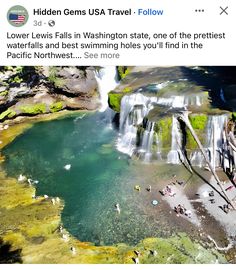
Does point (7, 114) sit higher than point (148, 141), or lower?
higher

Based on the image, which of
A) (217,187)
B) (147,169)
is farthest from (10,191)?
(217,187)

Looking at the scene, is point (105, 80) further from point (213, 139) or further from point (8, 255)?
point (8, 255)

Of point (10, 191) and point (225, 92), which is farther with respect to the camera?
point (225, 92)

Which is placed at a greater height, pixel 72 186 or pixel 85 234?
pixel 72 186

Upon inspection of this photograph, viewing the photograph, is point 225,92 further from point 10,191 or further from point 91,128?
point 10,191

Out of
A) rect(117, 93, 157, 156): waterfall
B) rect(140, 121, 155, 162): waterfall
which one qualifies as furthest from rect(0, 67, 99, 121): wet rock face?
rect(140, 121, 155, 162): waterfall
